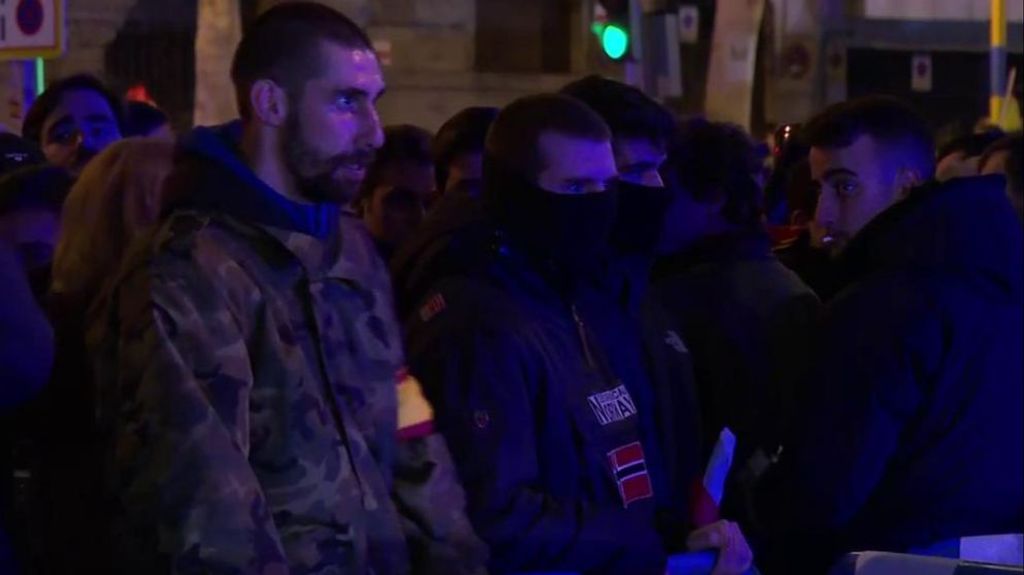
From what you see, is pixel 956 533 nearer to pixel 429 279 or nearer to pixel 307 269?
pixel 429 279

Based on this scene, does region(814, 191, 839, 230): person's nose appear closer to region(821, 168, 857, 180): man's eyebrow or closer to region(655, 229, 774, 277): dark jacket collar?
region(821, 168, 857, 180): man's eyebrow

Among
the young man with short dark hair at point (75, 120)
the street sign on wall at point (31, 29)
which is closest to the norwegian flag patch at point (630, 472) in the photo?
the young man with short dark hair at point (75, 120)

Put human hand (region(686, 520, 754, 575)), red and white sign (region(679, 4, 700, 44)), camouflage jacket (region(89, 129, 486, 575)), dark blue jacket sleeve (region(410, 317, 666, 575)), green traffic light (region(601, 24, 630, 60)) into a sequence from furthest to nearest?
1. red and white sign (region(679, 4, 700, 44))
2. green traffic light (region(601, 24, 630, 60))
3. human hand (region(686, 520, 754, 575))
4. dark blue jacket sleeve (region(410, 317, 666, 575))
5. camouflage jacket (region(89, 129, 486, 575))

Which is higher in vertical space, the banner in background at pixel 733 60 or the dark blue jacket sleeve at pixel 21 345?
the banner in background at pixel 733 60

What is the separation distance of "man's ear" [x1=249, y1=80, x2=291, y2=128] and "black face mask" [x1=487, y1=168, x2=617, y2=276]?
96cm

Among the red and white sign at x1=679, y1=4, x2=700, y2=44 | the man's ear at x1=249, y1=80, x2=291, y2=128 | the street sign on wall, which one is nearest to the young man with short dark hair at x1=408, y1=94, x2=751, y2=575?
the man's ear at x1=249, y1=80, x2=291, y2=128

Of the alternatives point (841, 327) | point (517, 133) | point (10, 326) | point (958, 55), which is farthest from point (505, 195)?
point (958, 55)

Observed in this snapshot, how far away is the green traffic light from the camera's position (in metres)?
11.4

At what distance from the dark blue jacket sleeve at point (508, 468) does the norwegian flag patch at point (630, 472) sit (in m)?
0.10

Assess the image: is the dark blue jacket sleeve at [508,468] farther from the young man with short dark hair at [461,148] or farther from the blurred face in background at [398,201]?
the blurred face in background at [398,201]

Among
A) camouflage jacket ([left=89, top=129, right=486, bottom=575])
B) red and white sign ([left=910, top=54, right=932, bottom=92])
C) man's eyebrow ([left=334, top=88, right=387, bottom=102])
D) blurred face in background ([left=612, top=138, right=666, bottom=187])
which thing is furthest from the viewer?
red and white sign ([left=910, top=54, right=932, bottom=92])

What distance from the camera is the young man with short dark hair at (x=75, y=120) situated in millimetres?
6582

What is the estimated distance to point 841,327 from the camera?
432cm

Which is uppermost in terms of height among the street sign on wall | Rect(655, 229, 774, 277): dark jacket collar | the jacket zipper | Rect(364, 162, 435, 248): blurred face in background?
the street sign on wall
